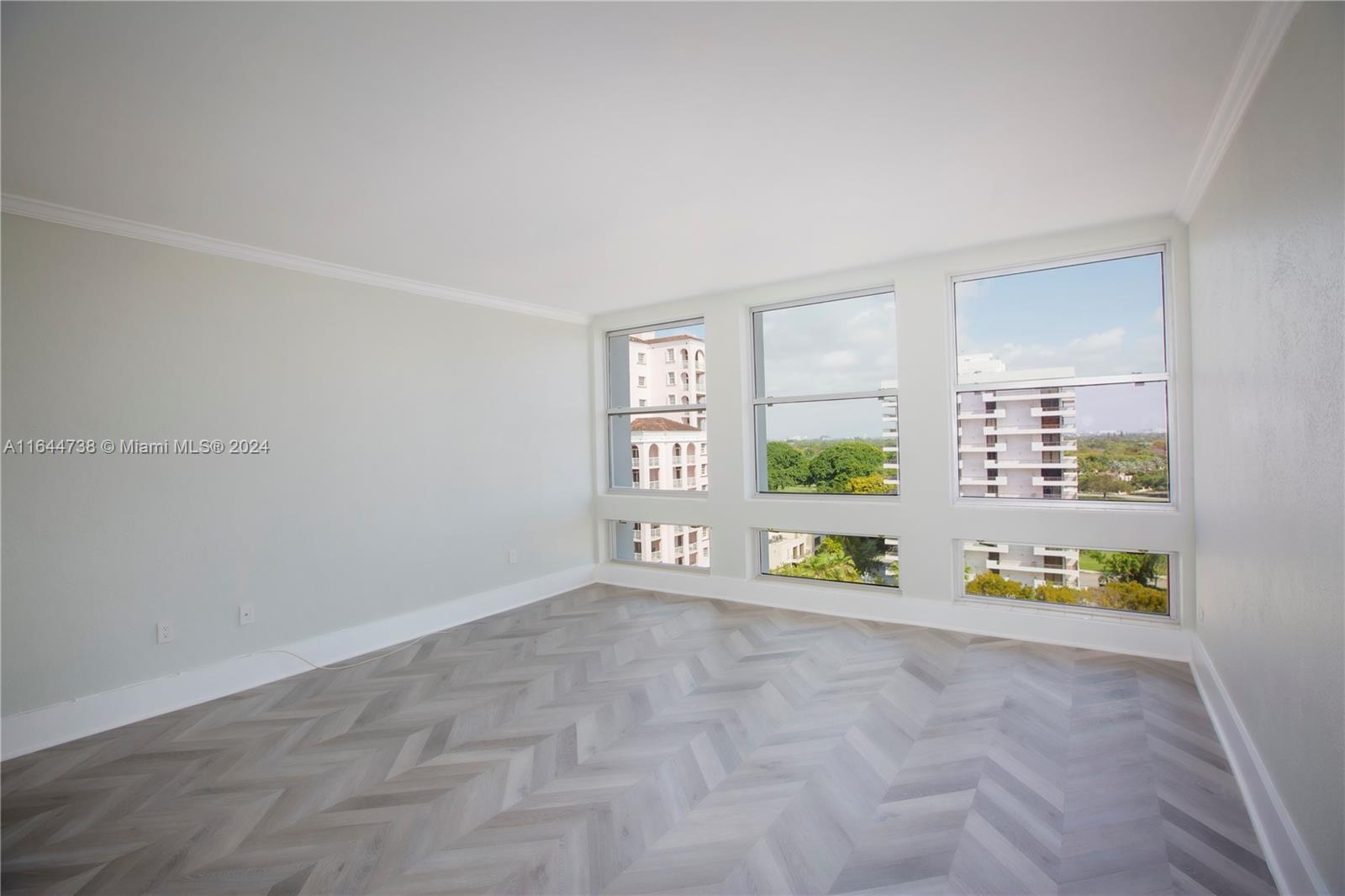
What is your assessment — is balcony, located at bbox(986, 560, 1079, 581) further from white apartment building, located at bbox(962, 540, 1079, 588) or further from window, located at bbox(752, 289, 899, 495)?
window, located at bbox(752, 289, 899, 495)

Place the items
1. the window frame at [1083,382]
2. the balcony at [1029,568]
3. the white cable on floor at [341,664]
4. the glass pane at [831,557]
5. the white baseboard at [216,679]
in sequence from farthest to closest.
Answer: the glass pane at [831,557]
the balcony at [1029,568]
the white cable on floor at [341,664]
the window frame at [1083,382]
the white baseboard at [216,679]

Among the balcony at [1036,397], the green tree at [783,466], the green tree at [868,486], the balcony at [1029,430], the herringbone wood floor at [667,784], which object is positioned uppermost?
the balcony at [1036,397]

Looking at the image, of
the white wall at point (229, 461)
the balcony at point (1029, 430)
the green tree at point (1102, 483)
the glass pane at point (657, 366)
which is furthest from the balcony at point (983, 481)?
the white wall at point (229, 461)

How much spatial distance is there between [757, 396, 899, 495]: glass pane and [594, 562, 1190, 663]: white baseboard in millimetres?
784

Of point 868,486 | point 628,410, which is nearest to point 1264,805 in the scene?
point 868,486

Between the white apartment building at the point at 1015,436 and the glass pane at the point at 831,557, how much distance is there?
0.76 metres

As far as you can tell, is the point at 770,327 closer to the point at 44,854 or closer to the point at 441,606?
the point at 441,606

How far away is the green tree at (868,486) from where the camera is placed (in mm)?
4629

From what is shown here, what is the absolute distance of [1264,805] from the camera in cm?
203

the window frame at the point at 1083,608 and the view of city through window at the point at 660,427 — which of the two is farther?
the view of city through window at the point at 660,427

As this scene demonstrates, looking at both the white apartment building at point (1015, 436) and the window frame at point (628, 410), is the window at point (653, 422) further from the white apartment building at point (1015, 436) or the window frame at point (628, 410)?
the white apartment building at point (1015, 436)

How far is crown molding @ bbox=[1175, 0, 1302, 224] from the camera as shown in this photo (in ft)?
5.72

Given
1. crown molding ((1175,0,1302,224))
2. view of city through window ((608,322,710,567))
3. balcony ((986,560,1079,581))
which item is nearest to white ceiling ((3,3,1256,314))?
crown molding ((1175,0,1302,224))

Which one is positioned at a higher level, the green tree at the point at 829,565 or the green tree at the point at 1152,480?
the green tree at the point at 1152,480
